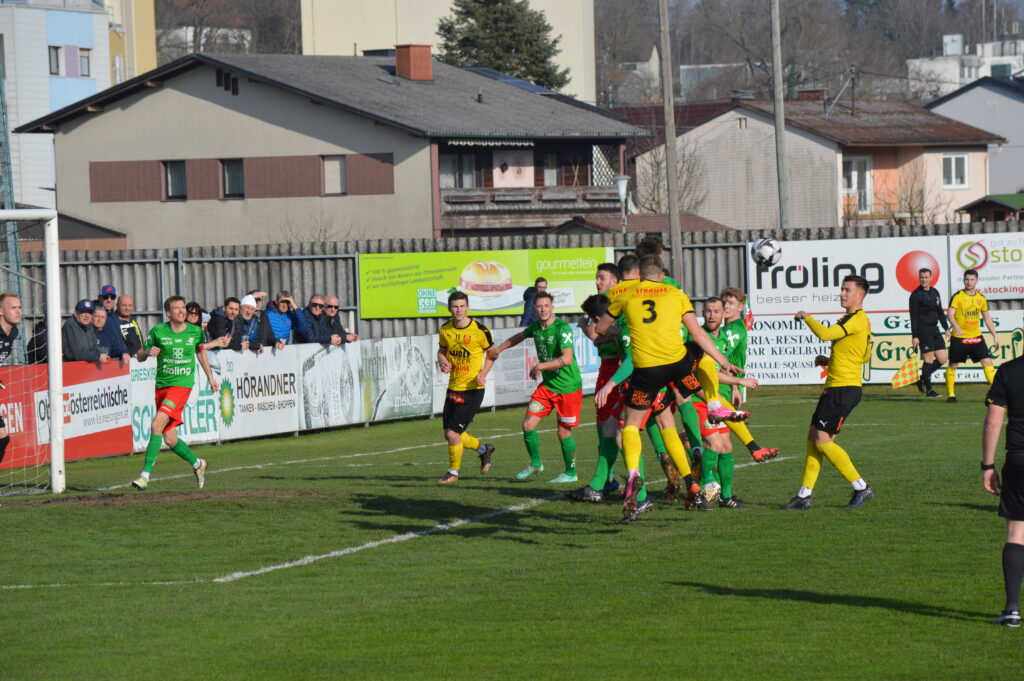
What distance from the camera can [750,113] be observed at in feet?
224

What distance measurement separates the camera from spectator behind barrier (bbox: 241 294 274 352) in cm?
2287

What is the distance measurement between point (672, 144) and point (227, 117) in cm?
2601

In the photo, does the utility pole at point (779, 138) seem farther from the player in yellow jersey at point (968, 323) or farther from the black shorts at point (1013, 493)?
the black shorts at point (1013, 493)

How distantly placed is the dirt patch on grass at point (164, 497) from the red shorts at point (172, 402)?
937 millimetres

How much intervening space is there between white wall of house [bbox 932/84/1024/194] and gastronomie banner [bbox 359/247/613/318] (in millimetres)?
62183

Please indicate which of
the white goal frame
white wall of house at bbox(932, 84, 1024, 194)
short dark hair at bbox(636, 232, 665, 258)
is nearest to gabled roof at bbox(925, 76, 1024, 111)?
white wall of house at bbox(932, 84, 1024, 194)

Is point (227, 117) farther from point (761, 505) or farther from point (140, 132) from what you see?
point (761, 505)

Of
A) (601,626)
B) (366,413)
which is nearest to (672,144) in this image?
(366,413)

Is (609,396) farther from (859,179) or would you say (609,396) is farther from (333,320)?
(859,179)

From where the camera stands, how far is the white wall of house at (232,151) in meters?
51.1

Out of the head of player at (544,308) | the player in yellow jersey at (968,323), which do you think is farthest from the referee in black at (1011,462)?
the player in yellow jersey at (968,323)

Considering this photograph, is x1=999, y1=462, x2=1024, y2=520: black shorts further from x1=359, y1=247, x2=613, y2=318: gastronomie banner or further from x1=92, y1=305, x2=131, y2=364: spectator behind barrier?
x1=359, y1=247, x2=613, y2=318: gastronomie banner

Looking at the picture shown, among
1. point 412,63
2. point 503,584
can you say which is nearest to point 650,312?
point 503,584

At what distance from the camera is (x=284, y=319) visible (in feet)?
78.4
